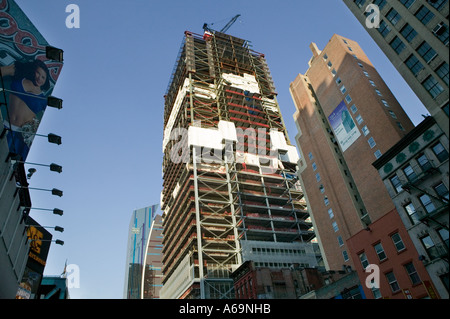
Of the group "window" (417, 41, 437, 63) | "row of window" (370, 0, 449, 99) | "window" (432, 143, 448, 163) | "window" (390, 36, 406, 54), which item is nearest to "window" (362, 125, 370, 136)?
"row of window" (370, 0, 449, 99)

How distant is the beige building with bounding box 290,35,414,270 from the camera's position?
5791 cm

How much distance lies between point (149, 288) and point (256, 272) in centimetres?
15945

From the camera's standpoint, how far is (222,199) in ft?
291

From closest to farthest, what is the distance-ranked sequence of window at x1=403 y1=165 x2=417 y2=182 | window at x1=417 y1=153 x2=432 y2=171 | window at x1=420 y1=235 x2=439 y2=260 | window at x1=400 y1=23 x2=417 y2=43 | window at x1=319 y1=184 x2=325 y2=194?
window at x1=420 y1=235 x2=439 y2=260 → window at x1=417 y1=153 x2=432 y2=171 → window at x1=403 y1=165 x2=417 y2=182 → window at x1=400 y1=23 x2=417 y2=43 → window at x1=319 y1=184 x2=325 y2=194

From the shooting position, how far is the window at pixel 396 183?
32.0m

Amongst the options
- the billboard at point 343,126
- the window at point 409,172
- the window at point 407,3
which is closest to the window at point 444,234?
the window at point 409,172

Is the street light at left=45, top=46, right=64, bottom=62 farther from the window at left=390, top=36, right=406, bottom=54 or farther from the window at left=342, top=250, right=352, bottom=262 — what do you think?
the window at left=342, top=250, right=352, bottom=262

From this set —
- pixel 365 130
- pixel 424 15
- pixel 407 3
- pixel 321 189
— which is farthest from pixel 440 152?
pixel 321 189

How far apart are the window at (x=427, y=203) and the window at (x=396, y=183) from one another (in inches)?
96.2

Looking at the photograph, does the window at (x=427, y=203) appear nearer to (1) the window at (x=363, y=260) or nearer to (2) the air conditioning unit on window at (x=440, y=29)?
(1) the window at (x=363, y=260)

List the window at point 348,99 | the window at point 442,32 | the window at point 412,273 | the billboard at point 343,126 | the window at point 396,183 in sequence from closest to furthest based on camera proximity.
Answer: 1. the window at point 412,273
2. the window at point 442,32
3. the window at point 396,183
4. the billboard at point 343,126
5. the window at point 348,99

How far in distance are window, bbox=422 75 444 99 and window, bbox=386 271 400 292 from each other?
18.6 m

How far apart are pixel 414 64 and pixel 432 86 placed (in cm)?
395
